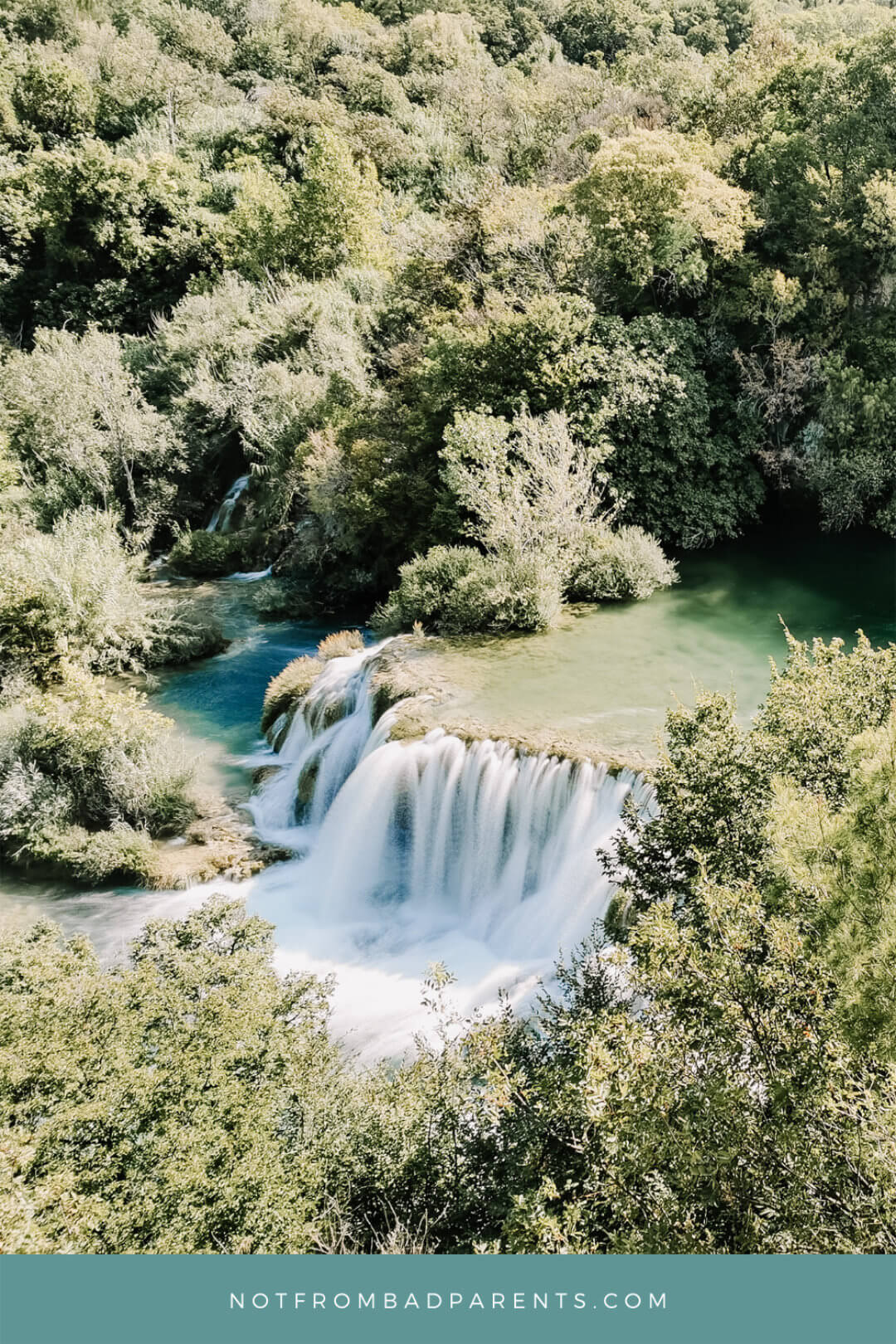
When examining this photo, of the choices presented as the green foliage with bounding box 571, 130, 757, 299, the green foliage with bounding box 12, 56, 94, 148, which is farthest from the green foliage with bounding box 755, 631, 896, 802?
the green foliage with bounding box 12, 56, 94, 148

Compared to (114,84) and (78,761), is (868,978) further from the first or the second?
→ (114,84)

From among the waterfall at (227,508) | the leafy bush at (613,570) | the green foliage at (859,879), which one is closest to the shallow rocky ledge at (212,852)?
the leafy bush at (613,570)

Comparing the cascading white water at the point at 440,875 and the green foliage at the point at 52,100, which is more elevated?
the green foliage at the point at 52,100

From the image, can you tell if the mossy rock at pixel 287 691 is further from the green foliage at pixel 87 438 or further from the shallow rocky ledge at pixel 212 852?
the green foliage at pixel 87 438

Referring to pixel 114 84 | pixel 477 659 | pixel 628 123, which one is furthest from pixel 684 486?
pixel 114 84

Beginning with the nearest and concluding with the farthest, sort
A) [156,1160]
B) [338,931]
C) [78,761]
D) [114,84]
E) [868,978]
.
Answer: [868,978] < [156,1160] < [338,931] < [78,761] < [114,84]

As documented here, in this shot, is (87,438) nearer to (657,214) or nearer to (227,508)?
(227,508)
